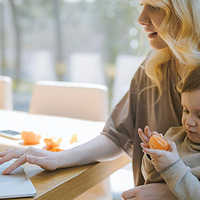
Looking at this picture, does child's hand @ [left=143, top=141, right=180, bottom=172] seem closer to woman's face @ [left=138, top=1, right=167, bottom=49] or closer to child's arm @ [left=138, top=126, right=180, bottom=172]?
child's arm @ [left=138, top=126, right=180, bottom=172]

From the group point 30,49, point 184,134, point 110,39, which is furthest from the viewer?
point 30,49

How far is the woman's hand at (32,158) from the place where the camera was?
1076 millimetres

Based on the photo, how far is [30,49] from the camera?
4.35 meters

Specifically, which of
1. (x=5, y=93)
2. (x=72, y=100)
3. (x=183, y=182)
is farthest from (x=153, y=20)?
(x=5, y=93)

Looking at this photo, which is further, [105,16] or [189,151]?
[105,16]

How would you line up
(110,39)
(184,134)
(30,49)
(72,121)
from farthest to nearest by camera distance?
(30,49) < (110,39) < (72,121) < (184,134)

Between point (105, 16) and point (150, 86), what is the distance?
244 centimetres

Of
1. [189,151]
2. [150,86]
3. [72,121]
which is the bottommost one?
[72,121]

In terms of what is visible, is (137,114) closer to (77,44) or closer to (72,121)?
(72,121)

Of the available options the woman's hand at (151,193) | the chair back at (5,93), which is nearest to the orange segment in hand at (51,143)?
the woman's hand at (151,193)

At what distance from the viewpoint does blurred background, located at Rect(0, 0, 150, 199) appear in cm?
368

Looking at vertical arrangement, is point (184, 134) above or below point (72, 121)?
above

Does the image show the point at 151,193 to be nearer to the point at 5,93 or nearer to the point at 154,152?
the point at 154,152

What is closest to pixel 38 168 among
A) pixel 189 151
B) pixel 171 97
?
pixel 189 151
